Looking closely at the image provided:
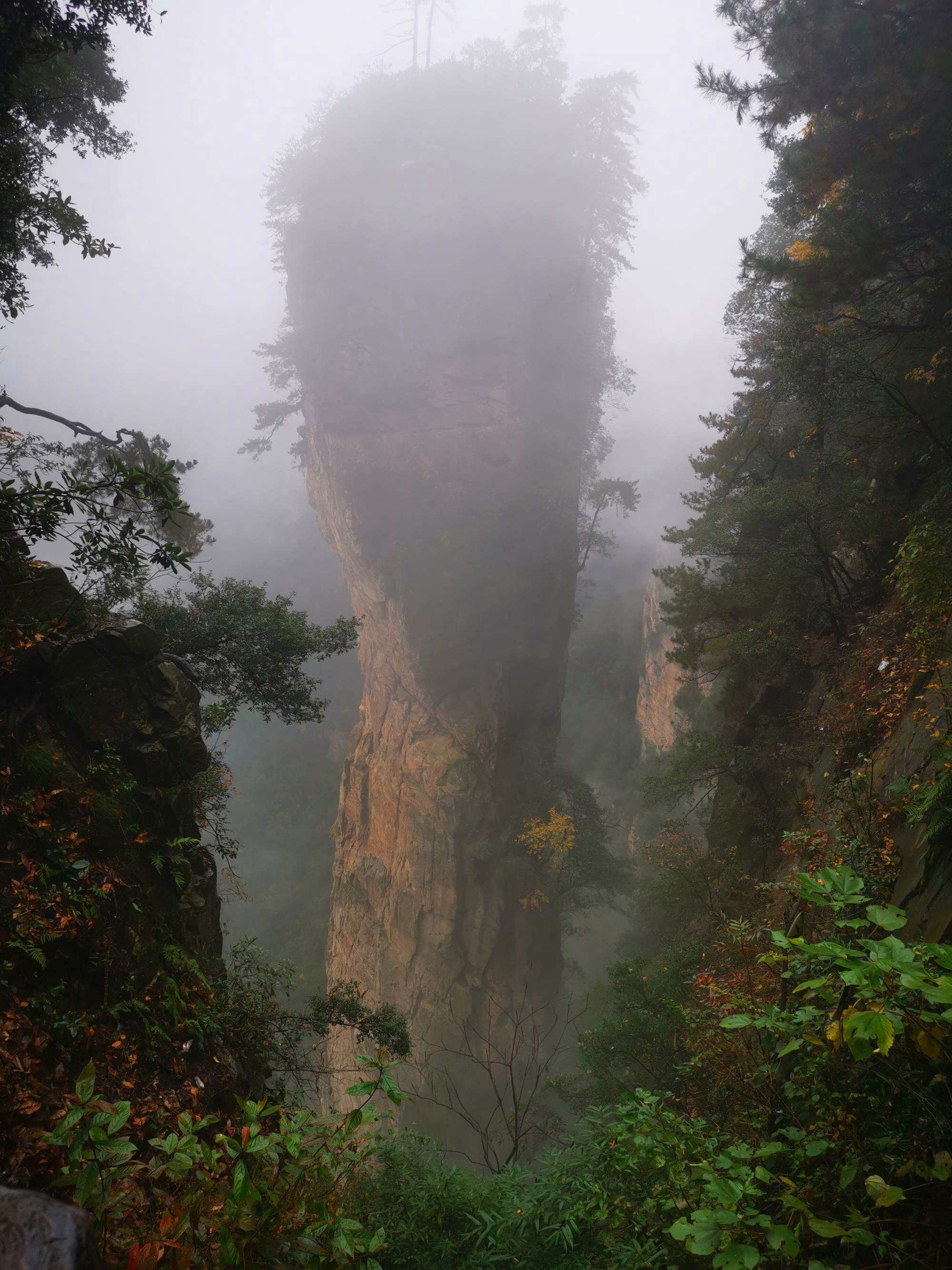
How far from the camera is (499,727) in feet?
59.2

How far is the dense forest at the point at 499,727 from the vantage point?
1.90 meters

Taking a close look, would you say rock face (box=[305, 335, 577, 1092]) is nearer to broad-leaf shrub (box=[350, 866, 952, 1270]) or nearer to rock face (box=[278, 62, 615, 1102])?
rock face (box=[278, 62, 615, 1102])

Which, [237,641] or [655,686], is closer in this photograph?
[237,641]

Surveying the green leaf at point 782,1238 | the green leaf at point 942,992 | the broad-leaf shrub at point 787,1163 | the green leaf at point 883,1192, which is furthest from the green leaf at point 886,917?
the green leaf at point 782,1238

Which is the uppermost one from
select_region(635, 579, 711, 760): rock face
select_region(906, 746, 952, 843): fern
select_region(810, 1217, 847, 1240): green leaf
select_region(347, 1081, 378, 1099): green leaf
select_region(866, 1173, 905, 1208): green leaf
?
select_region(635, 579, 711, 760): rock face

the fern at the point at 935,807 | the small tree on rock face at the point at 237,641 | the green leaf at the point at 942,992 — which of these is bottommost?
the green leaf at the point at 942,992

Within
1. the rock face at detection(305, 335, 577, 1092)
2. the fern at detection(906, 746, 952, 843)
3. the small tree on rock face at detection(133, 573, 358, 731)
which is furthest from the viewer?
the rock face at detection(305, 335, 577, 1092)

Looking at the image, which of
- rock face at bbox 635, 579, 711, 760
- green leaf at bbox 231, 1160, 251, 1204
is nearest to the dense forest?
green leaf at bbox 231, 1160, 251, 1204

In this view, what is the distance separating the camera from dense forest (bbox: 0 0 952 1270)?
190 centimetres

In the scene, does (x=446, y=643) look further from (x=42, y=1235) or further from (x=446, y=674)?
(x=42, y=1235)

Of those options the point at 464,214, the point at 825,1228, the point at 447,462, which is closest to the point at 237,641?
the point at 825,1228

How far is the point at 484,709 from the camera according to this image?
18172 mm

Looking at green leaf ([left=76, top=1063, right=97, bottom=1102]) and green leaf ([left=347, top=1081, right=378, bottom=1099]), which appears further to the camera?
green leaf ([left=347, top=1081, right=378, bottom=1099])

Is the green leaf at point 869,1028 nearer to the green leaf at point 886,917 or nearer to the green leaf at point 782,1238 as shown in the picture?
the green leaf at point 886,917
